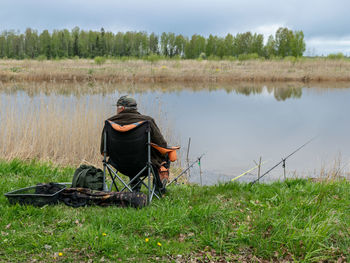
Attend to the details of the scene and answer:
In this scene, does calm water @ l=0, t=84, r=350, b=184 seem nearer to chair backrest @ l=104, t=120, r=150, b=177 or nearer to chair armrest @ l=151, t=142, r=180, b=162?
chair armrest @ l=151, t=142, r=180, b=162

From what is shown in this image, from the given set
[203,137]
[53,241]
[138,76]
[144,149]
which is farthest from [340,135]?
[138,76]

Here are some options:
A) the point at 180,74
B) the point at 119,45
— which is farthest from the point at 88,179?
the point at 119,45

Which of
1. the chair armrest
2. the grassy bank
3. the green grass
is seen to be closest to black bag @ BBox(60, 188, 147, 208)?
the green grass

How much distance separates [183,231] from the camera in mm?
2959

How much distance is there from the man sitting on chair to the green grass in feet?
1.08

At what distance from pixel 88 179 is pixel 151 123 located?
96cm

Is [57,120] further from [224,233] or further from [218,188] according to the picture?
[224,233]

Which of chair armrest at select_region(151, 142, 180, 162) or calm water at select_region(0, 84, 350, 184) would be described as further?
calm water at select_region(0, 84, 350, 184)

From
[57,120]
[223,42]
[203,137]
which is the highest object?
[223,42]

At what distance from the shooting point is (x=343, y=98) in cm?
1894

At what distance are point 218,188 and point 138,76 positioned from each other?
21.7 metres

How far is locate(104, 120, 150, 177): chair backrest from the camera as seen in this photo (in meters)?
3.54

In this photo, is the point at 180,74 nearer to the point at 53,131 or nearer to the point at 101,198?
the point at 53,131

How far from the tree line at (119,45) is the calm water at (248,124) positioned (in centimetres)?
4363
